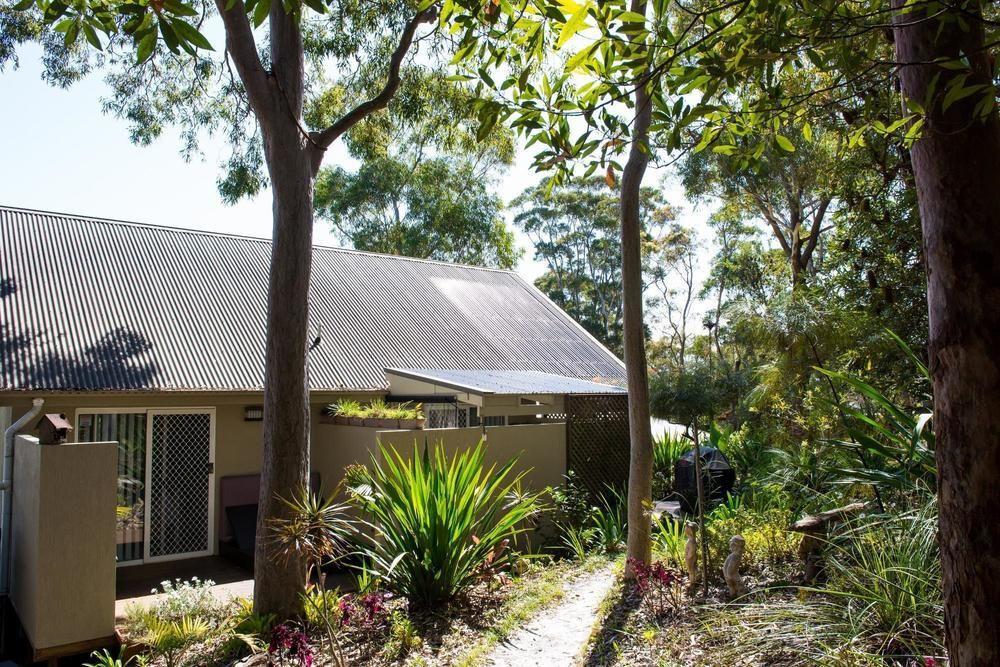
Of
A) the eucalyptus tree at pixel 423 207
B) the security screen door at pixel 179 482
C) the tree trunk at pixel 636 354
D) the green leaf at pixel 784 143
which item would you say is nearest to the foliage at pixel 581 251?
the eucalyptus tree at pixel 423 207

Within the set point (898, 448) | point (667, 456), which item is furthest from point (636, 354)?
point (667, 456)

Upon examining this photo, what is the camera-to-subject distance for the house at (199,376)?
35.5 ft

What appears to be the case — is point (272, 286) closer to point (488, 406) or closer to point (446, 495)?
point (446, 495)

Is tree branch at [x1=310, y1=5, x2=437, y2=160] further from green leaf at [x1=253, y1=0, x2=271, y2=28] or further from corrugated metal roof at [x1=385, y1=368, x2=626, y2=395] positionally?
green leaf at [x1=253, y1=0, x2=271, y2=28]

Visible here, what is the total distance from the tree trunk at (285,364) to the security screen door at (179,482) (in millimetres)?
5369

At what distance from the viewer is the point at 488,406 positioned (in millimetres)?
11320

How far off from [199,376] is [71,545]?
514 centimetres

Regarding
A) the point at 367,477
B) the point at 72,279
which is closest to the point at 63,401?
the point at 72,279

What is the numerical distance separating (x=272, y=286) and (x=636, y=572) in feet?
14.3

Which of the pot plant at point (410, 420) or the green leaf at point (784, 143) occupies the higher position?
the green leaf at point (784, 143)

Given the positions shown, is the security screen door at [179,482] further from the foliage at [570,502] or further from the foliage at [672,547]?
the foliage at [672,547]

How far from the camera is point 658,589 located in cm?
613

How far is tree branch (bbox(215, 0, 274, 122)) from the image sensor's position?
7.04 m

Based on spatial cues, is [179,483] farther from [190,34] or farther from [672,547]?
[190,34]
